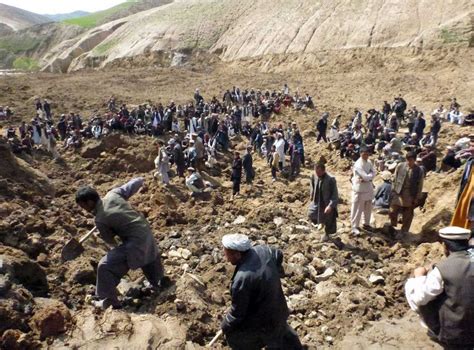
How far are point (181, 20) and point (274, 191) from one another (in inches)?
1481

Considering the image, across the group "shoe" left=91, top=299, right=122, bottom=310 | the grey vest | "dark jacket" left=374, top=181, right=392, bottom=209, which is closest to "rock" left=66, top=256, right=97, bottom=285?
"shoe" left=91, top=299, right=122, bottom=310

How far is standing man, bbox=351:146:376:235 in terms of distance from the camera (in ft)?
22.5

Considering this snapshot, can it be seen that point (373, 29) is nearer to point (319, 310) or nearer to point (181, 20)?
point (181, 20)

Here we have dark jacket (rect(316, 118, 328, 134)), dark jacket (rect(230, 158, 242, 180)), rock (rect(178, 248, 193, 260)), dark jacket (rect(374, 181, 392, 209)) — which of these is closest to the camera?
rock (rect(178, 248, 193, 260))

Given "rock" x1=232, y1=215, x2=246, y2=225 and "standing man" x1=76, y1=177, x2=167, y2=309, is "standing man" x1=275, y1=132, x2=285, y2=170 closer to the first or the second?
"rock" x1=232, y1=215, x2=246, y2=225

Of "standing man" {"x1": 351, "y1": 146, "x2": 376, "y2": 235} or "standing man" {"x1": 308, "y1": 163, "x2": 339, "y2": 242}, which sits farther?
"standing man" {"x1": 351, "y1": 146, "x2": 376, "y2": 235}

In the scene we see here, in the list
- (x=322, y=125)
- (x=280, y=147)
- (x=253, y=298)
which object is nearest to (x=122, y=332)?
(x=253, y=298)

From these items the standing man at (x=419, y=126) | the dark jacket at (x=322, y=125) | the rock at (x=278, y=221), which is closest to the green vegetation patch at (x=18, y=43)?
the dark jacket at (x=322, y=125)

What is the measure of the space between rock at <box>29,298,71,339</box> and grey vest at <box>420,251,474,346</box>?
10.1 ft

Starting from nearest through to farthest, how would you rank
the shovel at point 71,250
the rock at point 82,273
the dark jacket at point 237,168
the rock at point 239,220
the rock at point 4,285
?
the rock at point 4,285 → the rock at point 82,273 → the shovel at point 71,250 → the rock at point 239,220 → the dark jacket at point 237,168

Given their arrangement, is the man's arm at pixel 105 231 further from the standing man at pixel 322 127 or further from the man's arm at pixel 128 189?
the standing man at pixel 322 127

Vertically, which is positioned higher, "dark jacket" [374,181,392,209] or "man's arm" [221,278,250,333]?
"man's arm" [221,278,250,333]

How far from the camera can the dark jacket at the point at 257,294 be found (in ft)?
10.6

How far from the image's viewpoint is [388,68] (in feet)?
90.0
